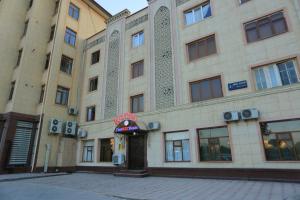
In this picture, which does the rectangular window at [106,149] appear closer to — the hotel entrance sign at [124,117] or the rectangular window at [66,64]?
the hotel entrance sign at [124,117]

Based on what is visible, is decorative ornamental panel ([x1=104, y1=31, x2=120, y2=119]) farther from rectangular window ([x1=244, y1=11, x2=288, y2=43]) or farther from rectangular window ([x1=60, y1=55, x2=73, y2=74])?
rectangular window ([x1=244, y1=11, x2=288, y2=43])

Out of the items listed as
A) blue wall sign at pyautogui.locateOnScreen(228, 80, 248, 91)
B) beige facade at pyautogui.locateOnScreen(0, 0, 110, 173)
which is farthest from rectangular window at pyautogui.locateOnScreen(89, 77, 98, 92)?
blue wall sign at pyautogui.locateOnScreen(228, 80, 248, 91)

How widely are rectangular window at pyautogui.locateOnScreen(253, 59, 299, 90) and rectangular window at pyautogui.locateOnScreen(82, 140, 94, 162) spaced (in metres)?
14.2

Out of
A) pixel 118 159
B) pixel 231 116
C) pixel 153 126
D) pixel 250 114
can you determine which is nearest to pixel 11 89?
pixel 118 159

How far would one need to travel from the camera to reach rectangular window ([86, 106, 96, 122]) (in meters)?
19.2

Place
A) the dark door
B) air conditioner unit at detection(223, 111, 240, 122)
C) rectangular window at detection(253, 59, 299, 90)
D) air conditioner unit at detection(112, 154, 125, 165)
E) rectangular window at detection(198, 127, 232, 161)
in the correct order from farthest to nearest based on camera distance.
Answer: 1. air conditioner unit at detection(112, 154, 125, 165)
2. the dark door
3. rectangular window at detection(198, 127, 232, 161)
4. air conditioner unit at detection(223, 111, 240, 122)
5. rectangular window at detection(253, 59, 299, 90)

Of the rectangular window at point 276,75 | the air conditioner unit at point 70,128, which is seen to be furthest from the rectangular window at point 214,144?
the air conditioner unit at point 70,128

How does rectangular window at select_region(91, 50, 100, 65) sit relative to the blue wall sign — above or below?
above

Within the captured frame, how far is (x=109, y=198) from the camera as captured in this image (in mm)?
7684

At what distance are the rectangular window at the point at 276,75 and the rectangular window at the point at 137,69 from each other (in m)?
8.61

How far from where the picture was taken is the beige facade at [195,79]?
10820 millimetres

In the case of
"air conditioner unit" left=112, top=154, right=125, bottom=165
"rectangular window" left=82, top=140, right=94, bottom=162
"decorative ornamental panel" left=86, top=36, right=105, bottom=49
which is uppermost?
"decorative ornamental panel" left=86, top=36, right=105, bottom=49

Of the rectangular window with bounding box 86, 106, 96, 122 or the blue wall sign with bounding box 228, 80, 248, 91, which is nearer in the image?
the blue wall sign with bounding box 228, 80, 248, 91

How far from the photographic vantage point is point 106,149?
56.9 feet
